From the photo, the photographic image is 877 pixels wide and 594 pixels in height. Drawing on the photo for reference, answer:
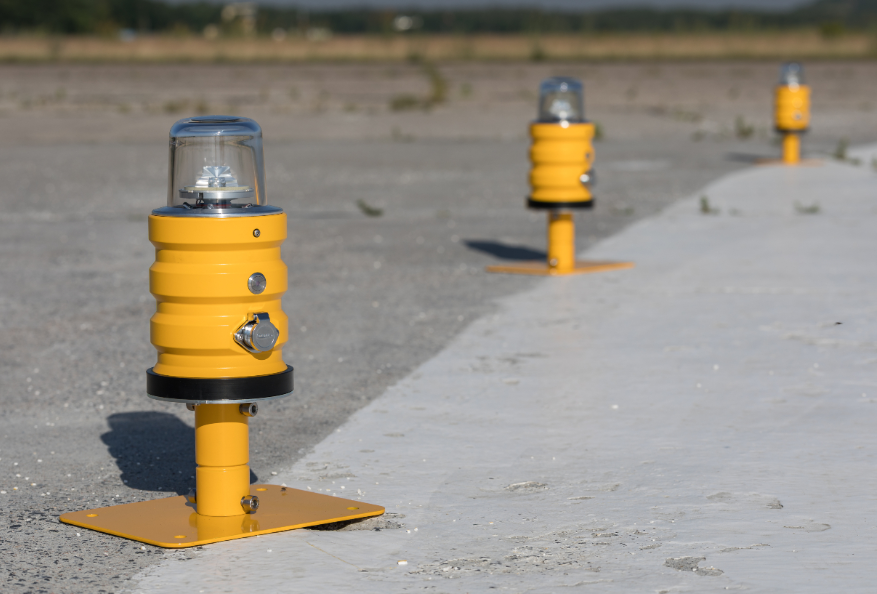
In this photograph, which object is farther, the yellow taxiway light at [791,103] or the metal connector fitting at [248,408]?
the yellow taxiway light at [791,103]

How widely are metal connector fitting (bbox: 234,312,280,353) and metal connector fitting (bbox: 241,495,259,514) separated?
52 cm

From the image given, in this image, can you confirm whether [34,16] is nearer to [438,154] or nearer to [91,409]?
[438,154]

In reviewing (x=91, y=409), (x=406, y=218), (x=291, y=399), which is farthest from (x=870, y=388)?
(x=406, y=218)

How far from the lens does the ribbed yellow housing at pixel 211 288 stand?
152 inches

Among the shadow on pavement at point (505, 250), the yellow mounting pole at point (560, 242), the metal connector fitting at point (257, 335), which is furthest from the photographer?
the shadow on pavement at point (505, 250)

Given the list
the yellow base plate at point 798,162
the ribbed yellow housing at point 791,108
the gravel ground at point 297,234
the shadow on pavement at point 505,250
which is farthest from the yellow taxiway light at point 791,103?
the shadow on pavement at point 505,250

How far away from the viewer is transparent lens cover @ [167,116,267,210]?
4.13 m

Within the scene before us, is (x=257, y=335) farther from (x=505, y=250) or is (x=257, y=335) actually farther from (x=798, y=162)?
(x=798, y=162)

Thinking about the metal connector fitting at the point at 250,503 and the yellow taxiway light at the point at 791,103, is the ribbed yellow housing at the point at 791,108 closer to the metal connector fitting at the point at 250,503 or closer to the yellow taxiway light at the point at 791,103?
the yellow taxiway light at the point at 791,103

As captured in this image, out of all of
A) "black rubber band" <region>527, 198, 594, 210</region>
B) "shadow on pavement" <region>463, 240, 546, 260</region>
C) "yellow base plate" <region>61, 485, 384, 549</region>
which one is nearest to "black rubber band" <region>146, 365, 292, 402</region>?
"yellow base plate" <region>61, 485, 384, 549</region>

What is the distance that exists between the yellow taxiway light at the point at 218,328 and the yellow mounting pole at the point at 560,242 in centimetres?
524

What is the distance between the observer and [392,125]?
2873 cm

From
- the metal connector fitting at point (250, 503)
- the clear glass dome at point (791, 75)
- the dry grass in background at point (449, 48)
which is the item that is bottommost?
the metal connector fitting at point (250, 503)

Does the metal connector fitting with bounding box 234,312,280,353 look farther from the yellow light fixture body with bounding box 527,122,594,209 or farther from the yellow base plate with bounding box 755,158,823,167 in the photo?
the yellow base plate with bounding box 755,158,823,167
